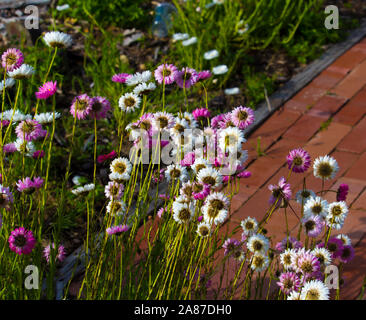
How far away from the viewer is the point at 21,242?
6.18 feet

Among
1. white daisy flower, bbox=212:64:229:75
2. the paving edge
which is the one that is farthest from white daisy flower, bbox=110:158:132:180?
white daisy flower, bbox=212:64:229:75

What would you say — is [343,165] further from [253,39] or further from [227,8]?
[227,8]

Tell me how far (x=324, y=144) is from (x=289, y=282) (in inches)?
67.0

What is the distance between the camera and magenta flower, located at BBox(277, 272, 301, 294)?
1.91m

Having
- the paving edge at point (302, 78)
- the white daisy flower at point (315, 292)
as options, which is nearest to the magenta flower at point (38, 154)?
the white daisy flower at point (315, 292)

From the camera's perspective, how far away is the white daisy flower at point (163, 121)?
81.1 inches

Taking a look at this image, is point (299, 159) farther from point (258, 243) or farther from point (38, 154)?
point (38, 154)

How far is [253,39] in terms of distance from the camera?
14.3 feet

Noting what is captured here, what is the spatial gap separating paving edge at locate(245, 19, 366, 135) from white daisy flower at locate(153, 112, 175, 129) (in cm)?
159

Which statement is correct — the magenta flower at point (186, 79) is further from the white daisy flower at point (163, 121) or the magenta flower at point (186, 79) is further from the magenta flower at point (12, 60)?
the magenta flower at point (12, 60)

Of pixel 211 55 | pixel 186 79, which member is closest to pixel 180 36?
pixel 211 55

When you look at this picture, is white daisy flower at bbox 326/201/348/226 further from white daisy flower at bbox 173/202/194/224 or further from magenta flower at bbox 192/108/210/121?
magenta flower at bbox 192/108/210/121

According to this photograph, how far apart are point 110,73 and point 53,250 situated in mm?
1886
